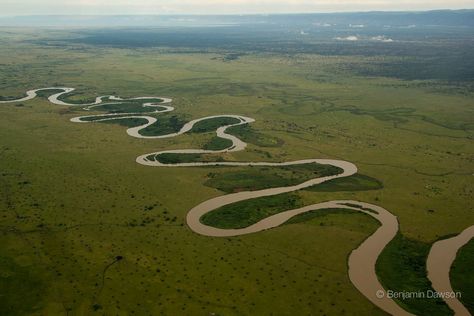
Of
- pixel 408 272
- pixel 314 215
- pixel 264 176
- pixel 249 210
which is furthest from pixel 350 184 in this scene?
pixel 408 272

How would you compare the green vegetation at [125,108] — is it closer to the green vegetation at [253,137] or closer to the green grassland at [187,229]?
the green grassland at [187,229]

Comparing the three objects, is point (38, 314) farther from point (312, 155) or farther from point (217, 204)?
point (312, 155)

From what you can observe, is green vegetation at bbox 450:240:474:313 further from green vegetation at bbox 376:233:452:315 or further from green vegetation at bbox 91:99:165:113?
green vegetation at bbox 91:99:165:113

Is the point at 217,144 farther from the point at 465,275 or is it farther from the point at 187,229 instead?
the point at 465,275

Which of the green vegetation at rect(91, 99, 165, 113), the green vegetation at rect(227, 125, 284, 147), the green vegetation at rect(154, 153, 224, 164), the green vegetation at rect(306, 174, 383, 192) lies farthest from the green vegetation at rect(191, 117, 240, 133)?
the green vegetation at rect(306, 174, 383, 192)

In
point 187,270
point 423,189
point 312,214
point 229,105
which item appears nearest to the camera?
point 187,270

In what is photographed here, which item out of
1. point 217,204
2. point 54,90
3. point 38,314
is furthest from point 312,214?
point 54,90
